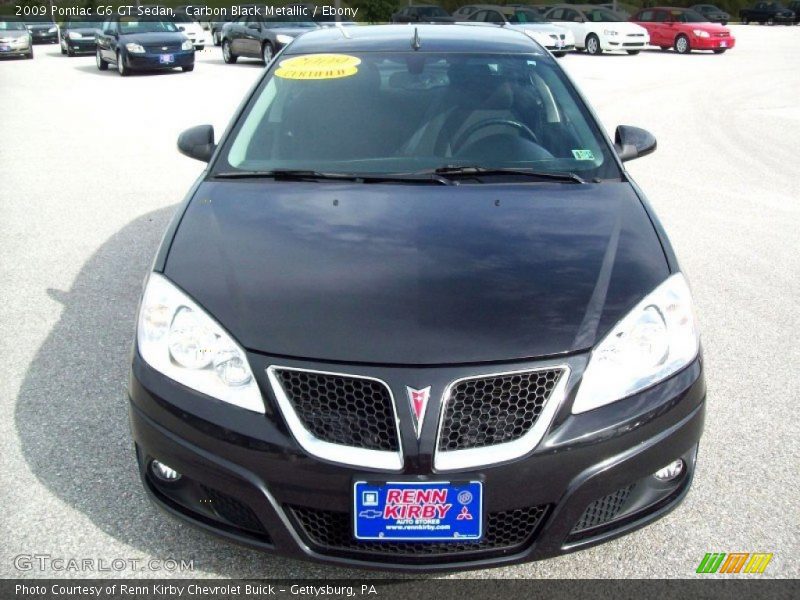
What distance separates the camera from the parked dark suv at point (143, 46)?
2097cm

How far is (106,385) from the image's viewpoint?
13.8ft

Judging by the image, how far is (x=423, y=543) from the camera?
8.35ft

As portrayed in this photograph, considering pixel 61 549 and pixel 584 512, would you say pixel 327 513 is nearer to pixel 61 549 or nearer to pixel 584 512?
pixel 584 512

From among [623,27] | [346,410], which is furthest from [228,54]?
[346,410]

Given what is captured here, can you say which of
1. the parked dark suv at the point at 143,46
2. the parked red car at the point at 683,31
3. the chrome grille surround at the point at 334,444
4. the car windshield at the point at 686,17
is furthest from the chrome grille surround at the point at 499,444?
the car windshield at the point at 686,17

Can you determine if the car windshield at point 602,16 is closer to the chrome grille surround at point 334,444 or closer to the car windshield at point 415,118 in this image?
the car windshield at point 415,118

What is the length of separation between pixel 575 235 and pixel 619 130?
4.77ft

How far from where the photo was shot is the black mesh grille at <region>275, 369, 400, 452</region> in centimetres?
248

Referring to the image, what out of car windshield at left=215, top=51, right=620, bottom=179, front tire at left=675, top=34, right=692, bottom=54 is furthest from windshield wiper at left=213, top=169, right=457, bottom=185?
front tire at left=675, top=34, right=692, bottom=54

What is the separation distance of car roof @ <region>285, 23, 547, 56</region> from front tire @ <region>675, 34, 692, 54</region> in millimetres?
26545

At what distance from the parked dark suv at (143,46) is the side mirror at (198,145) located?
59.0 feet

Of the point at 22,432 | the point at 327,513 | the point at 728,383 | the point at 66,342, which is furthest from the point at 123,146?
the point at 327,513

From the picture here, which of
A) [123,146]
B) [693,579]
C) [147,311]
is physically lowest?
[123,146]

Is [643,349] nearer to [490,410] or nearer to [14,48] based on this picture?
[490,410]
